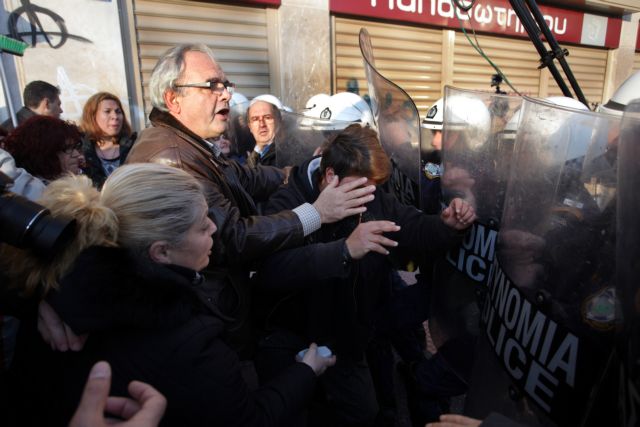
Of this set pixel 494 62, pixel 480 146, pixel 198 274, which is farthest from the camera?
pixel 494 62

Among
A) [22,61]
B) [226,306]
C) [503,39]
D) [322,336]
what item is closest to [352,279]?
[322,336]

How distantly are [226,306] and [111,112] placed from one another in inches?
112

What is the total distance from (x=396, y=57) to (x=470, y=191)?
23.1 ft

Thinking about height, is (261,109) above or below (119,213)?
above

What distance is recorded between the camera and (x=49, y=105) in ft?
12.7

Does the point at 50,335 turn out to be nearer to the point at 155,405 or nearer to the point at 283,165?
the point at 155,405

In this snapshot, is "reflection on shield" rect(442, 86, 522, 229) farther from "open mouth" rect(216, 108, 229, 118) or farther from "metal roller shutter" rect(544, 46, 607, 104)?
"metal roller shutter" rect(544, 46, 607, 104)

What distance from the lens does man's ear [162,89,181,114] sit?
1.80 meters

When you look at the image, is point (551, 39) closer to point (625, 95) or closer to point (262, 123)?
point (625, 95)

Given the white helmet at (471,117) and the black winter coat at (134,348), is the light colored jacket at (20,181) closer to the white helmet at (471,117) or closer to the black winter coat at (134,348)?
the black winter coat at (134,348)

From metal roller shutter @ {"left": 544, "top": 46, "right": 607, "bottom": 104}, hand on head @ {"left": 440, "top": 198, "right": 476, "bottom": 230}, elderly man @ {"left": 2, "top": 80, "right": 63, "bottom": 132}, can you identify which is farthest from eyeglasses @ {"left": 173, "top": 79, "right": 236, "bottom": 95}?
metal roller shutter @ {"left": 544, "top": 46, "right": 607, "bottom": 104}

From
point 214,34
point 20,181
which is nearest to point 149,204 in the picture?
point 20,181

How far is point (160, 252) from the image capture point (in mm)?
1177

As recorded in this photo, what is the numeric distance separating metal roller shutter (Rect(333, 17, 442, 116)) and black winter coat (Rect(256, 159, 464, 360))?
19.2 ft
